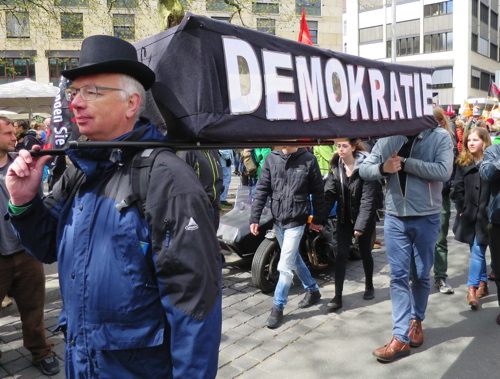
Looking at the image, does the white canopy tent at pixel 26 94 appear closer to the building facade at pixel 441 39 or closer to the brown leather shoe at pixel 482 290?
the brown leather shoe at pixel 482 290

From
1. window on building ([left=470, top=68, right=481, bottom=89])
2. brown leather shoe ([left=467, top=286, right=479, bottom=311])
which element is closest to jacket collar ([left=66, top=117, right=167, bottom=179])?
brown leather shoe ([left=467, top=286, right=479, bottom=311])

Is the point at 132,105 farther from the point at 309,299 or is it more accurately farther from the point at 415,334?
the point at 309,299

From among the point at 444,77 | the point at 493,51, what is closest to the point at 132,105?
the point at 444,77

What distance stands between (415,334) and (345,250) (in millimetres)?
1260

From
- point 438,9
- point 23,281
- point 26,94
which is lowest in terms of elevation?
point 23,281

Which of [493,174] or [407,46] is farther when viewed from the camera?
[407,46]

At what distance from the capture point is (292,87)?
7.56 feet

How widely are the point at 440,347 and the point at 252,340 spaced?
1.73 meters

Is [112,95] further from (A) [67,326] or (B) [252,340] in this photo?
(B) [252,340]

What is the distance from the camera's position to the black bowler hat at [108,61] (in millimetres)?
1809

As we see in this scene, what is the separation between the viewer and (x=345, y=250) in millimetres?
5211

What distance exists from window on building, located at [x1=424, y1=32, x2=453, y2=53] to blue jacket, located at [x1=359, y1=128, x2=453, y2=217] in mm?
51370

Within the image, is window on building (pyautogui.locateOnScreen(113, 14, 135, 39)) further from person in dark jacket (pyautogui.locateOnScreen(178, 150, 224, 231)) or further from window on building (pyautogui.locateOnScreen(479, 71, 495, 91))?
window on building (pyautogui.locateOnScreen(479, 71, 495, 91))

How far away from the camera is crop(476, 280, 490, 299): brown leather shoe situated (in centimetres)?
539
